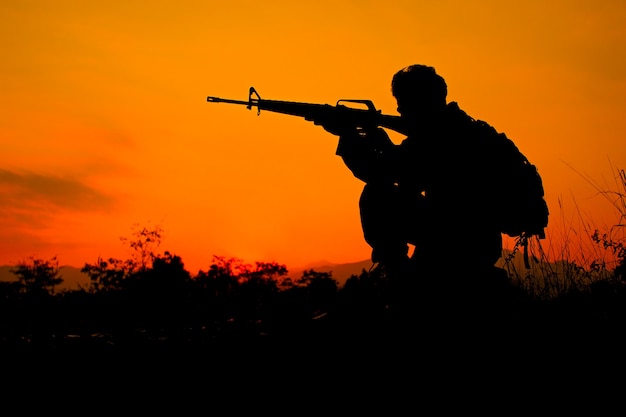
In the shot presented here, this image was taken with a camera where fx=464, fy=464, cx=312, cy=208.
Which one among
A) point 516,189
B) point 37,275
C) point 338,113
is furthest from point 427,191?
point 37,275

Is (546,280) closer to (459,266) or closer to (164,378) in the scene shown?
(459,266)

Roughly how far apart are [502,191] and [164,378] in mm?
2651

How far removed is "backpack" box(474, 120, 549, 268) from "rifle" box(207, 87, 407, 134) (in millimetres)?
794

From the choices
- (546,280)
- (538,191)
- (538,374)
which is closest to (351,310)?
(538,374)

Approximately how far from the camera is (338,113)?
381 cm

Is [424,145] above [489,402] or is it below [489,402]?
above

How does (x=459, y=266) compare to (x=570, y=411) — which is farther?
(x=459, y=266)

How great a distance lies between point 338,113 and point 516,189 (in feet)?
5.38

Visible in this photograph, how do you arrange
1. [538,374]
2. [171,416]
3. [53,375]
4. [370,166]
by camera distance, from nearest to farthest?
[538,374] → [171,416] → [370,166] → [53,375]

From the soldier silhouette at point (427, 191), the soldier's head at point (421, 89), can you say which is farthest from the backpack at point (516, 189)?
the soldier's head at point (421, 89)

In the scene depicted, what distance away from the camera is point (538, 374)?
8.75ft

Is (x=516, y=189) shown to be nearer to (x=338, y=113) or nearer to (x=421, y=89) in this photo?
(x=421, y=89)

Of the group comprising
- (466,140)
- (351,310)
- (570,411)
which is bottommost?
(570,411)

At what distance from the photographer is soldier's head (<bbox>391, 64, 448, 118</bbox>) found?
297cm
